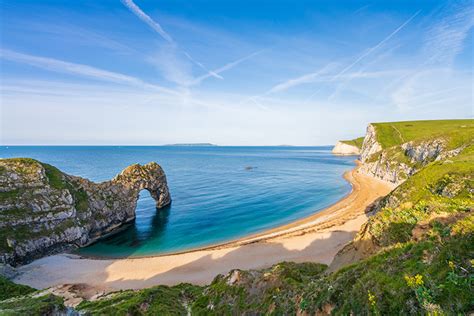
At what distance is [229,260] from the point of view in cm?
3167

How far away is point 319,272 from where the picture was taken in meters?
17.7

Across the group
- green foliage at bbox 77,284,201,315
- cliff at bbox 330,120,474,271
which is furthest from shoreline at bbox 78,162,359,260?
green foliage at bbox 77,284,201,315

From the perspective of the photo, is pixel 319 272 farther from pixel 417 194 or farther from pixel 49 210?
pixel 49 210

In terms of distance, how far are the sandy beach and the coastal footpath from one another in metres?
0.14

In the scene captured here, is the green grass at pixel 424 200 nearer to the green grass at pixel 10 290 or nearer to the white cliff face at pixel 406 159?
the white cliff face at pixel 406 159

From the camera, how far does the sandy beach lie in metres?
28.5

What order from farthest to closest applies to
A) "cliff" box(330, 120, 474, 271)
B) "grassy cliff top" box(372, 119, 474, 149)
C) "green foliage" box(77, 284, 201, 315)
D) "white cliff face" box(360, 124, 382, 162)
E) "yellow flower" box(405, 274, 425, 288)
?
"white cliff face" box(360, 124, 382, 162)
"grassy cliff top" box(372, 119, 474, 149)
"green foliage" box(77, 284, 201, 315)
"cliff" box(330, 120, 474, 271)
"yellow flower" box(405, 274, 425, 288)

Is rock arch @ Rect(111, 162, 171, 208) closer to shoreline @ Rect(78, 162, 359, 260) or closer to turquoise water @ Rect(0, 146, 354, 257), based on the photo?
turquoise water @ Rect(0, 146, 354, 257)

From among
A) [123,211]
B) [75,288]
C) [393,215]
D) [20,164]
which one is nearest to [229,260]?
[75,288]

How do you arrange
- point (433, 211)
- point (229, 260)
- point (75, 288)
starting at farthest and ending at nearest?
point (229, 260) → point (75, 288) → point (433, 211)

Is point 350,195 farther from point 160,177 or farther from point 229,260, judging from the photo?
point 160,177

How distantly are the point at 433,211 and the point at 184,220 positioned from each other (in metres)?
44.1

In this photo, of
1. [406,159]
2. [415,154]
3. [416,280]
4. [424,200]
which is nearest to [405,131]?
[406,159]

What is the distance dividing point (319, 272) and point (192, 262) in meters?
20.0
